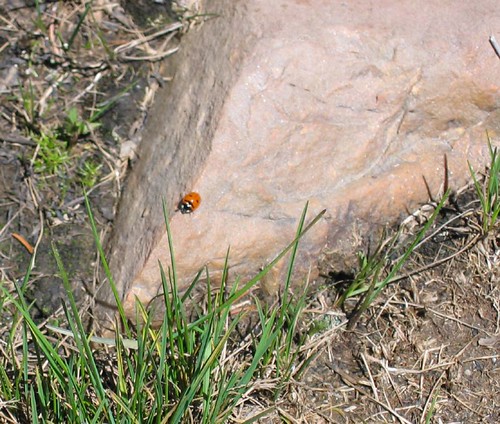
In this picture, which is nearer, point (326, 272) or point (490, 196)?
point (490, 196)

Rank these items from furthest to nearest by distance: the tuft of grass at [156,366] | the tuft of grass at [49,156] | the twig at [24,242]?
the tuft of grass at [49,156] → the twig at [24,242] → the tuft of grass at [156,366]

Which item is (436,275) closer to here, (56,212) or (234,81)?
(234,81)

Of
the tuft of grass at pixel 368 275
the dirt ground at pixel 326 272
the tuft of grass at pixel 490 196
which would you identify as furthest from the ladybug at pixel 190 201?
the tuft of grass at pixel 490 196

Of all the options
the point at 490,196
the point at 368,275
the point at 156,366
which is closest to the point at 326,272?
the point at 368,275

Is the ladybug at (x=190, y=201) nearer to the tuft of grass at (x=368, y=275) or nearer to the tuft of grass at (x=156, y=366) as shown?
the tuft of grass at (x=156, y=366)

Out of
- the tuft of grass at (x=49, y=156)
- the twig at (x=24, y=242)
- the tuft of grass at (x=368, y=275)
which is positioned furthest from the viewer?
the tuft of grass at (x=49, y=156)

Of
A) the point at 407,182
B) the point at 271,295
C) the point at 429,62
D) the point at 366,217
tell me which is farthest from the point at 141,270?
the point at 429,62

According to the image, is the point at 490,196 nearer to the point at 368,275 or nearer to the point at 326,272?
the point at 368,275
